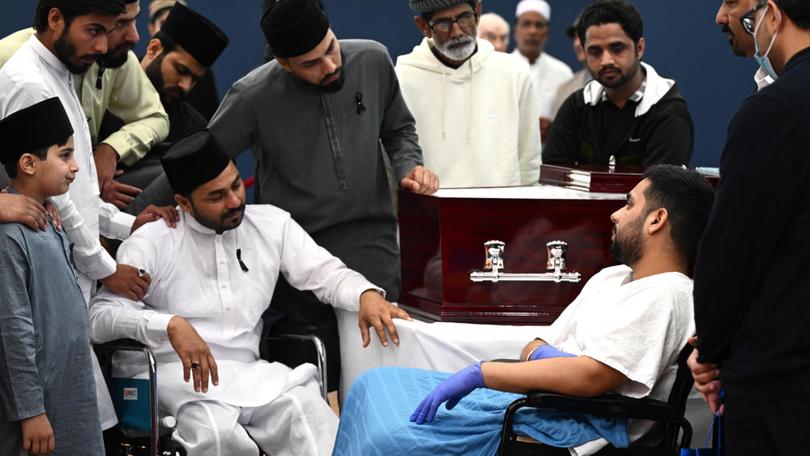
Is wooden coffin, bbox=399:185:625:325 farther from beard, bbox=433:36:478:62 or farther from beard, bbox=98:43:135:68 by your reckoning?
beard, bbox=98:43:135:68

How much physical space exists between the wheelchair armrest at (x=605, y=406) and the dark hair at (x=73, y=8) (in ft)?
5.94

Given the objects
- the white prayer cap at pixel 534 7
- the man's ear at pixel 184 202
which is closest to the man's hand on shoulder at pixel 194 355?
the man's ear at pixel 184 202

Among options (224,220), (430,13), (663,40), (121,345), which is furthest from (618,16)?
(663,40)

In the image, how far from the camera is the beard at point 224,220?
154 inches

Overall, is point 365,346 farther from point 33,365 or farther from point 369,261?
point 33,365

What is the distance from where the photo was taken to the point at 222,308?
3963mm

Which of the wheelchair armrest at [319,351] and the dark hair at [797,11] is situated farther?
the wheelchair armrest at [319,351]

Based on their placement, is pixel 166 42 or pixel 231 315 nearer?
pixel 231 315

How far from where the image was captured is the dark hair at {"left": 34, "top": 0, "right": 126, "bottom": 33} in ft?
11.7

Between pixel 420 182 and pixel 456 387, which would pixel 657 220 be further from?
pixel 420 182

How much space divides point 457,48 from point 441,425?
195 centimetres

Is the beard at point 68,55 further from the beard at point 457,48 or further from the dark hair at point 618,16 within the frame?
the dark hair at point 618,16

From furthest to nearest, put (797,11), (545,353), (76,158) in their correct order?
(76,158) < (545,353) < (797,11)

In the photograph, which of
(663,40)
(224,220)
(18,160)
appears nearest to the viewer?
(18,160)
